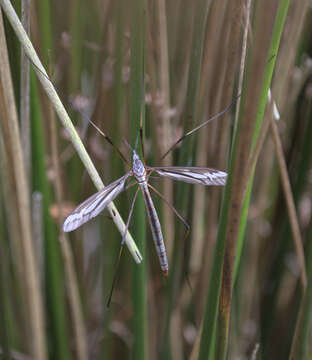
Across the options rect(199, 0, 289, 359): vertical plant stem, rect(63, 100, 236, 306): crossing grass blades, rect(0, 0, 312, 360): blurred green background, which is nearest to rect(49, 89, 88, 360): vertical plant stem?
rect(0, 0, 312, 360): blurred green background

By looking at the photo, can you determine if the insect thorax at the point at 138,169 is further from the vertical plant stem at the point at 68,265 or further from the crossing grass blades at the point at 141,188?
the vertical plant stem at the point at 68,265

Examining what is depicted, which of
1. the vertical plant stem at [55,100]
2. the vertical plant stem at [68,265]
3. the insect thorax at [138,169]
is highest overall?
the vertical plant stem at [55,100]

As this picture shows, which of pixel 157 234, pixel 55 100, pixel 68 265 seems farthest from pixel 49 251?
Result: pixel 55 100

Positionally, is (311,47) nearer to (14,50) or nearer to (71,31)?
(71,31)

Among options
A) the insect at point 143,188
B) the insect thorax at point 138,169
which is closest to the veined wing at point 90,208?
the insect at point 143,188

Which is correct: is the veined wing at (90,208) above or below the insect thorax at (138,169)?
below

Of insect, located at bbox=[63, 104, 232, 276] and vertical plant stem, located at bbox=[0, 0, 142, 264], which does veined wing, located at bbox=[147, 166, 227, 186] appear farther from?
vertical plant stem, located at bbox=[0, 0, 142, 264]

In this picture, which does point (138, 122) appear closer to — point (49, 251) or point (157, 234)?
point (157, 234)
